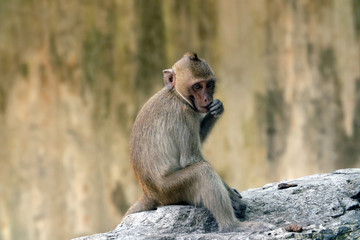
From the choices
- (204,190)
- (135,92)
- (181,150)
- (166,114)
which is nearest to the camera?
(204,190)

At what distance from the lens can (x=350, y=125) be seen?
41.2ft

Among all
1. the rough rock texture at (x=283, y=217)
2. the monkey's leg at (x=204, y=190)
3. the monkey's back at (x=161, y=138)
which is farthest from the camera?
the monkey's back at (x=161, y=138)

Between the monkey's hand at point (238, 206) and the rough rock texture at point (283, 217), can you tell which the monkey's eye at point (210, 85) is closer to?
the monkey's hand at point (238, 206)

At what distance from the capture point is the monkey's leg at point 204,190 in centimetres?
720

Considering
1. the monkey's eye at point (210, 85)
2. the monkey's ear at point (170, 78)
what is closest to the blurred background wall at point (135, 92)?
the monkey's ear at point (170, 78)

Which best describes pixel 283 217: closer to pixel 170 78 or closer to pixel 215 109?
pixel 215 109

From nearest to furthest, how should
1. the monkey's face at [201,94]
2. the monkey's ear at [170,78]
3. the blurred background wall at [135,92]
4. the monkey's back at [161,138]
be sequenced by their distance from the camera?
the monkey's back at [161,138], the monkey's face at [201,94], the monkey's ear at [170,78], the blurred background wall at [135,92]

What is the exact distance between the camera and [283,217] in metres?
7.44

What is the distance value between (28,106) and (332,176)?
19.7 feet

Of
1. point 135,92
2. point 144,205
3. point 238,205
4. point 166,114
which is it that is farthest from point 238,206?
point 135,92

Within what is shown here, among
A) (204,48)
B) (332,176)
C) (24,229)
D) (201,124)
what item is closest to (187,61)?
(201,124)

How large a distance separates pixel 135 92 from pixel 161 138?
5.28 metres

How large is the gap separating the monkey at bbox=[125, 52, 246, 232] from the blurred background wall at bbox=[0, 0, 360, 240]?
15.6 feet

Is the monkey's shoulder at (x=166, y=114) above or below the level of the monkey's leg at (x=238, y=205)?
above
